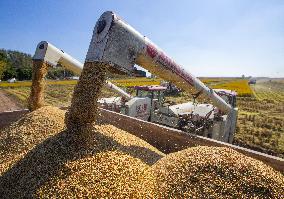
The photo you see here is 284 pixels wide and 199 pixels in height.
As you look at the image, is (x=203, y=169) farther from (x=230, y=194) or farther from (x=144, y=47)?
(x=144, y=47)

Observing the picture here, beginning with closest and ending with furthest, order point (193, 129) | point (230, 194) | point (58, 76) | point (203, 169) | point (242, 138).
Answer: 1. point (230, 194)
2. point (203, 169)
3. point (193, 129)
4. point (242, 138)
5. point (58, 76)

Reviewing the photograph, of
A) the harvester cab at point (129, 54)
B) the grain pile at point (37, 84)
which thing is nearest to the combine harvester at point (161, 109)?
the grain pile at point (37, 84)

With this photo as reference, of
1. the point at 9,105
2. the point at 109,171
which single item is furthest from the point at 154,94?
the point at 9,105

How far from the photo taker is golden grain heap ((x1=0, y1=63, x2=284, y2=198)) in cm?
449

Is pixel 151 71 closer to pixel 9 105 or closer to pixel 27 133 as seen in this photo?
pixel 27 133

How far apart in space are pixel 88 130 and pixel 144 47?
1.76 metres

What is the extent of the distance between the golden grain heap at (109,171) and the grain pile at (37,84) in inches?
118

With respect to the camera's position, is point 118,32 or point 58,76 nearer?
Answer: point 118,32

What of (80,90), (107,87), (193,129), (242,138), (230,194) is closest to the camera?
(230,194)

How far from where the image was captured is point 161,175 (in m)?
5.02

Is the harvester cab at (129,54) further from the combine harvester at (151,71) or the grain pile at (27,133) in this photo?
the grain pile at (27,133)

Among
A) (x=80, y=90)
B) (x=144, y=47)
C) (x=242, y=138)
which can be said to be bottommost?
(x=242, y=138)

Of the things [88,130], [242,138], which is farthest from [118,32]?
[242,138]

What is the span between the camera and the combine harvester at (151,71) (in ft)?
16.8
